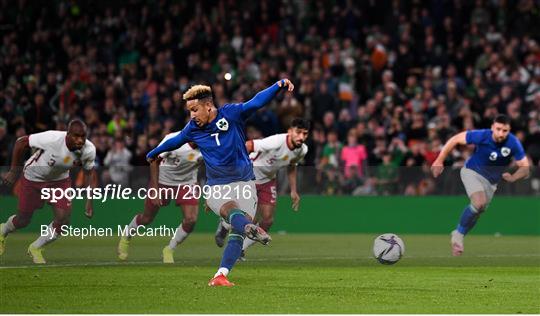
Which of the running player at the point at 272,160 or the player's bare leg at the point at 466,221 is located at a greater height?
the running player at the point at 272,160

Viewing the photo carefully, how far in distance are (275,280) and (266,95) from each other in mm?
2578

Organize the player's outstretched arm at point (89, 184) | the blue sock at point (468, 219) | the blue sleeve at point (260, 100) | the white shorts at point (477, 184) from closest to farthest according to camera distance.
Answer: the blue sleeve at point (260, 100) → the player's outstretched arm at point (89, 184) → the blue sock at point (468, 219) → the white shorts at point (477, 184)

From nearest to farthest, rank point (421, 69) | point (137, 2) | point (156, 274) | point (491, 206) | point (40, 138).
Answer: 1. point (156, 274)
2. point (40, 138)
3. point (491, 206)
4. point (421, 69)
5. point (137, 2)

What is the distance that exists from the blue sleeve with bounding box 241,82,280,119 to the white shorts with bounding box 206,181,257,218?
910mm

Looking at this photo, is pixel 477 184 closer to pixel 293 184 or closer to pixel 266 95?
pixel 293 184

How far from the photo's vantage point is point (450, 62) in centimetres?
3097

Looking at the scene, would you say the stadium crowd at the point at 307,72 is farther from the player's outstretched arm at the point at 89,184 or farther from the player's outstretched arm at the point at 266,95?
the player's outstretched arm at the point at 266,95

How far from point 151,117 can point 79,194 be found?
9.96 m

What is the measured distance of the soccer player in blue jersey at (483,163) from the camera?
68.6 ft

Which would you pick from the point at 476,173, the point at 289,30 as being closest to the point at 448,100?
the point at 289,30

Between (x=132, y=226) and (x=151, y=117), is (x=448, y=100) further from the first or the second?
(x=132, y=226)

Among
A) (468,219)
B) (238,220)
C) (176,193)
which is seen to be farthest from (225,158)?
(468,219)

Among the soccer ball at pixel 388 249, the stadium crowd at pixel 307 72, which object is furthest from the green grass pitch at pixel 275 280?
the stadium crowd at pixel 307 72

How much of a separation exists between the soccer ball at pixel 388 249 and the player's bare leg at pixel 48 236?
476 centimetres
